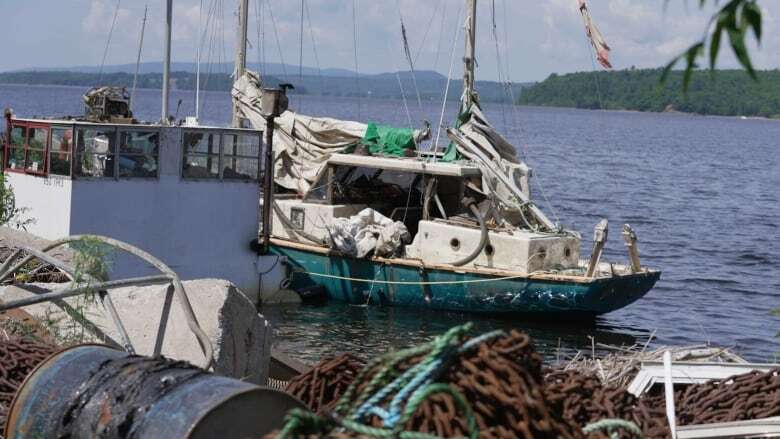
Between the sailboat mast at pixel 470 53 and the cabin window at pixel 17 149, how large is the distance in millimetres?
8863

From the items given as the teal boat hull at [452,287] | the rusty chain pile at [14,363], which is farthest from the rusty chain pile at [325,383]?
the teal boat hull at [452,287]

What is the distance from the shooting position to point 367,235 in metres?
22.5

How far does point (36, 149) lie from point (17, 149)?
89 centimetres

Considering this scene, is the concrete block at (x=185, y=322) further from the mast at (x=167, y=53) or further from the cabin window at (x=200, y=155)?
the mast at (x=167, y=53)

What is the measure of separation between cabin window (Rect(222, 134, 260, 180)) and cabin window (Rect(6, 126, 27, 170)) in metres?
3.48

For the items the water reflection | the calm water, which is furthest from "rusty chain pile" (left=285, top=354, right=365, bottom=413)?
the water reflection

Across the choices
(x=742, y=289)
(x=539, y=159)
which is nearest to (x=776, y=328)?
(x=742, y=289)

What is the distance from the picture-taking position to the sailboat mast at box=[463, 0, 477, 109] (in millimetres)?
Result: 25312

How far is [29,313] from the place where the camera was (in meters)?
8.54

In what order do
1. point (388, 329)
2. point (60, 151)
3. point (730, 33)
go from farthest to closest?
point (388, 329) < point (60, 151) < point (730, 33)

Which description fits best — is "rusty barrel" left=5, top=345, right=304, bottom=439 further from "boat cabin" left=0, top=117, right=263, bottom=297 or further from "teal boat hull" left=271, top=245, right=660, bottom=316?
"teal boat hull" left=271, top=245, right=660, bottom=316

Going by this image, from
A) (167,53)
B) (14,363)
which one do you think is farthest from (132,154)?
(14,363)

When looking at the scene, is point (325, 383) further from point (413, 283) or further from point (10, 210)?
point (413, 283)

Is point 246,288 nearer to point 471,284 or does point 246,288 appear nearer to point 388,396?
point 471,284
